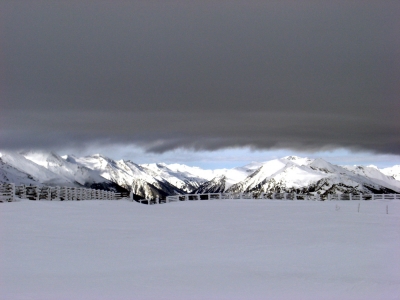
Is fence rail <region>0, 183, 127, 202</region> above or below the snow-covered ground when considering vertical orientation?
above

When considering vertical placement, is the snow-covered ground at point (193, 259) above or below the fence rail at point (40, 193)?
below

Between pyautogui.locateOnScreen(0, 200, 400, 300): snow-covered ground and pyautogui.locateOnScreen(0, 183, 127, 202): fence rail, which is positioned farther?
pyautogui.locateOnScreen(0, 183, 127, 202): fence rail

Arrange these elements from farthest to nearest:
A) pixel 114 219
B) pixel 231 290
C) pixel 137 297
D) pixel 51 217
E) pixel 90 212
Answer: pixel 90 212 → pixel 114 219 → pixel 51 217 → pixel 231 290 → pixel 137 297

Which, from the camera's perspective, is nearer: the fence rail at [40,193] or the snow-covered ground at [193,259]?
the snow-covered ground at [193,259]

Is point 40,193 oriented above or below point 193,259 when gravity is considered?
above

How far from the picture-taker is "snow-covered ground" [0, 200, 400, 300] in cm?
1275

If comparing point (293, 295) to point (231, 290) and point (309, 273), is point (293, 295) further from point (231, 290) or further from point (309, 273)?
point (309, 273)

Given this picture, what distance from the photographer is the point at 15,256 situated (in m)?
16.8

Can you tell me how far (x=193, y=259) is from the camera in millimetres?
17000

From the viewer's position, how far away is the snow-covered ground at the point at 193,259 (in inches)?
502

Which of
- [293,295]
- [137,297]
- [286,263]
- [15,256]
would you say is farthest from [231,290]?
[15,256]

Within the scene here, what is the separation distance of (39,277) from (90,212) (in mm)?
18445

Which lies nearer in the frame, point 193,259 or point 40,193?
point 193,259

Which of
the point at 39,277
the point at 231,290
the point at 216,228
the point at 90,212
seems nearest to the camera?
the point at 231,290
